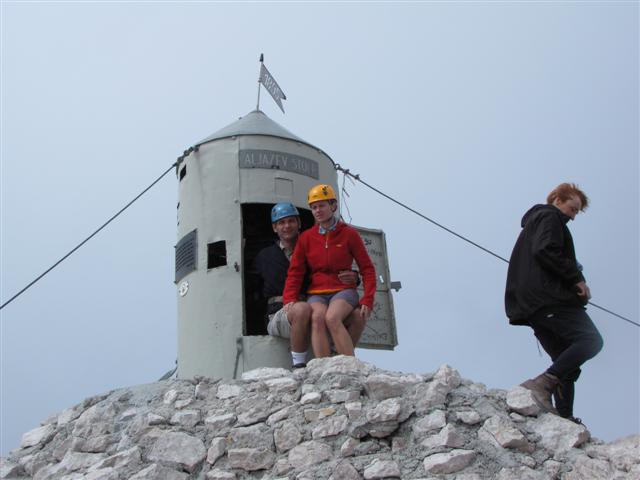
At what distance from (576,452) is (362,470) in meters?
1.54

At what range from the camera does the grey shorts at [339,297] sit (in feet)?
23.4

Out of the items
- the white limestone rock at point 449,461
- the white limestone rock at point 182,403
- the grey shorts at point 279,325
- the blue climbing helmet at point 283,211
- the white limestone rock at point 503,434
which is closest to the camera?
the white limestone rock at point 449,461

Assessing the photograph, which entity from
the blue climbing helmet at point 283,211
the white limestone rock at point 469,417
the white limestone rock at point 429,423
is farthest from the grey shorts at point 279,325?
the white limestone rock at point 469,417

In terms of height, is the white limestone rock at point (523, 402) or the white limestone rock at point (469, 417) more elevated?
the white limestone rock at point (523, 402)

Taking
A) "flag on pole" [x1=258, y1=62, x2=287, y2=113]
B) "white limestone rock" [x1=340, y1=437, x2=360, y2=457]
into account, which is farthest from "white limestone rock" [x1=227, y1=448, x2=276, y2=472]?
"flag on pole" [x1=258, y1=62, x2=287, y2=113]

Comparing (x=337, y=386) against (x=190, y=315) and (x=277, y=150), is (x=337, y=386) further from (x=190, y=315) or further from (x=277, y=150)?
(x=277, y=150)

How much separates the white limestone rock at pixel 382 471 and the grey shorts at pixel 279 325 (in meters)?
2.44

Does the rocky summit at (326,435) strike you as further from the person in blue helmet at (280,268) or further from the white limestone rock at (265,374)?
the person in blue helmet at (280,268)

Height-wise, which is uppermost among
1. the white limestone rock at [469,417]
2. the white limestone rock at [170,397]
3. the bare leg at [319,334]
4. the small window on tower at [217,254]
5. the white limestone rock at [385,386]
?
the small window on tower at [217,254]

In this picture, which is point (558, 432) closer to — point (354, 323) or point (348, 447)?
point (348, 447)

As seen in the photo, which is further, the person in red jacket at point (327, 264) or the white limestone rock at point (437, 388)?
the person in red jacket at point (327, 264)

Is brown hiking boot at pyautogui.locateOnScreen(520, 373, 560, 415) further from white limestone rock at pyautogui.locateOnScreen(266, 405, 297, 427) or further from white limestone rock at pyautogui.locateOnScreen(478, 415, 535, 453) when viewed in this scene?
white limestone rock at pyautogui.locateOnScreen(266, 405, 297, 427)

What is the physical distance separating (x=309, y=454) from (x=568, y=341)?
2.31m

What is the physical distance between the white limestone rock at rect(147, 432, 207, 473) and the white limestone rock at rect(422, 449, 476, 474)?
1741 millimetres
